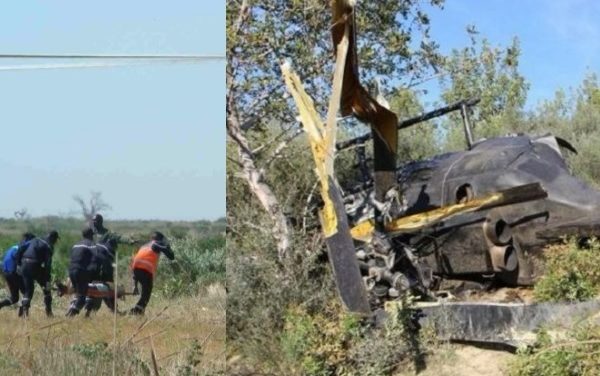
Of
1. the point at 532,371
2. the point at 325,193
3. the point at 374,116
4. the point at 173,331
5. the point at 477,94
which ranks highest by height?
the point at 477,94

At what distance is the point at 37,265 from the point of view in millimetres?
4484

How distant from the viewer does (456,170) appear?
9.98 m

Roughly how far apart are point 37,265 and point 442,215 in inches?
219

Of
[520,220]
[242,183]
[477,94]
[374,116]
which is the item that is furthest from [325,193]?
[477,94]

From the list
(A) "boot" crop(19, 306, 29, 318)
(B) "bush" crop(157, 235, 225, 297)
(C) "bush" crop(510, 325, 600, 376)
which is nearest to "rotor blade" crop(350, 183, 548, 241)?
(C) "bush" crop(510, 325, 600, 376)

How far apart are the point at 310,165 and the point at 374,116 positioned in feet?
8.32

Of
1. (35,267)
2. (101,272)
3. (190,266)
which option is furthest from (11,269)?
(190,266)

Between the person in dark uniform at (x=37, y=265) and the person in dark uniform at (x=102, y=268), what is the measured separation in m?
0.18

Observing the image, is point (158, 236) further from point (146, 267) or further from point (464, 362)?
point (464, 362)

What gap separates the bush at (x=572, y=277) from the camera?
8047 millimetres

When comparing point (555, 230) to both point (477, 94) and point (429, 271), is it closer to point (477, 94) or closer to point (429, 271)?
point (429, 271)

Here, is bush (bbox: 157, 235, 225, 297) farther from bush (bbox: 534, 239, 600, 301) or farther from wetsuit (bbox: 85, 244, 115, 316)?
bush (bbox: 534, 239, 600, 301)

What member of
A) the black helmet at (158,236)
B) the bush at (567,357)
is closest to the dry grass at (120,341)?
the black helmet at (158,236)

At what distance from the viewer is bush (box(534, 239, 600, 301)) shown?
8.05 metres
